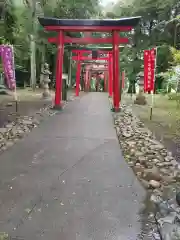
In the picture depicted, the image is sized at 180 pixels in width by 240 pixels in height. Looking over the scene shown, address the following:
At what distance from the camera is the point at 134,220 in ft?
9.47

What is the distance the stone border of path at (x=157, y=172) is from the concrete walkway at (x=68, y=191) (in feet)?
0.64

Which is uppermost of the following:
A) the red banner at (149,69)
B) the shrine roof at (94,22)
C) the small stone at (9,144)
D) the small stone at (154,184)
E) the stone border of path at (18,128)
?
the shrine roof at (94,22)

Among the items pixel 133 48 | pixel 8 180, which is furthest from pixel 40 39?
pixel 8 180

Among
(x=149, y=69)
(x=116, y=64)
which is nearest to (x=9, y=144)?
(x=116, y=64)

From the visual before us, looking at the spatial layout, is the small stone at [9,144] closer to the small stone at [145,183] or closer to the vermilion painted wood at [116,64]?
the small stone at [145,183]

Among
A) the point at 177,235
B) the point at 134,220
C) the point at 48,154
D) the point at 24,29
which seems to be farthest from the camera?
the point at 24,29

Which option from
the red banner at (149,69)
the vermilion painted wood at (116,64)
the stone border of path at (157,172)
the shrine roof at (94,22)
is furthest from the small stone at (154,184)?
the red banner at (149,69)

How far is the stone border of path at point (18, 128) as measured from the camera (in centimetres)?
587

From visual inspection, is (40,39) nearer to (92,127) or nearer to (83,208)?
(92,127)

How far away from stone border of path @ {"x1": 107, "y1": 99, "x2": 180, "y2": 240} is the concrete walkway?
19 centimetres

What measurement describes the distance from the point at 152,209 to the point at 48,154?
2.46m

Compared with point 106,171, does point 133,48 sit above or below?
above

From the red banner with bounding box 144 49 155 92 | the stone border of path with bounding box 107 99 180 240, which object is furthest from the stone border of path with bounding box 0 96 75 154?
the red banner with bounding box 144 49 155 92

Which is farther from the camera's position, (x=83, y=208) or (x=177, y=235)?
(x=83, y=208)
